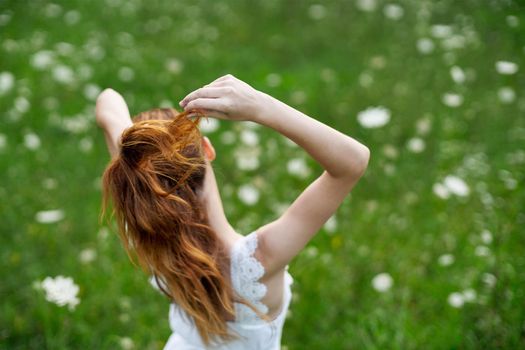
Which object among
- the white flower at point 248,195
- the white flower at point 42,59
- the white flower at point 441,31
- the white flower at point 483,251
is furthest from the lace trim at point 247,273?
the white flower at point 441,31

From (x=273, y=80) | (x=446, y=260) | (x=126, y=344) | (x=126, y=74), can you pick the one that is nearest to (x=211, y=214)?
(x=126, y=344)

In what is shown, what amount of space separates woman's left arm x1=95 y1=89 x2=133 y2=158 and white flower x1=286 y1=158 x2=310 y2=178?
1.46 metres

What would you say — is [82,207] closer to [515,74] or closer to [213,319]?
[213,319]

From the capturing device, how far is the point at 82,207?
10.0 ft

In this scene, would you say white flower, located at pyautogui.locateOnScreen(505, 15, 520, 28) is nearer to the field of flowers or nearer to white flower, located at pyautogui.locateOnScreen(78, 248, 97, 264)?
the field of flowers

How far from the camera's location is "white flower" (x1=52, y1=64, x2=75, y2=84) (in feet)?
12.8

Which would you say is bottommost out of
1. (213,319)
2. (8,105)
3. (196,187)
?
(8,105)

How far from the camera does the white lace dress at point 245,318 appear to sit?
1439 mm

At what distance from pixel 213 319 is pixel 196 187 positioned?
0.34 m

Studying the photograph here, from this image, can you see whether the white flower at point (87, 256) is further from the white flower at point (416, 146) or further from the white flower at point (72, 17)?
the white flower at point (72, 17)

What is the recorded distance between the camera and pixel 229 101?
110 centimetres

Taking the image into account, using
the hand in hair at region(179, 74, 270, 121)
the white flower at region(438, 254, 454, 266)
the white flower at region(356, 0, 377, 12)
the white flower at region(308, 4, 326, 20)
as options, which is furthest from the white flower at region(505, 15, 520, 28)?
the hand in hair at region(179, 74, 270, 121)

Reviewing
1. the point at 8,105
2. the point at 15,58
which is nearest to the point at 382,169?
the point at 8,105

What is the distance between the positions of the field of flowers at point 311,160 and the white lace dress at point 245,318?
0.34m
